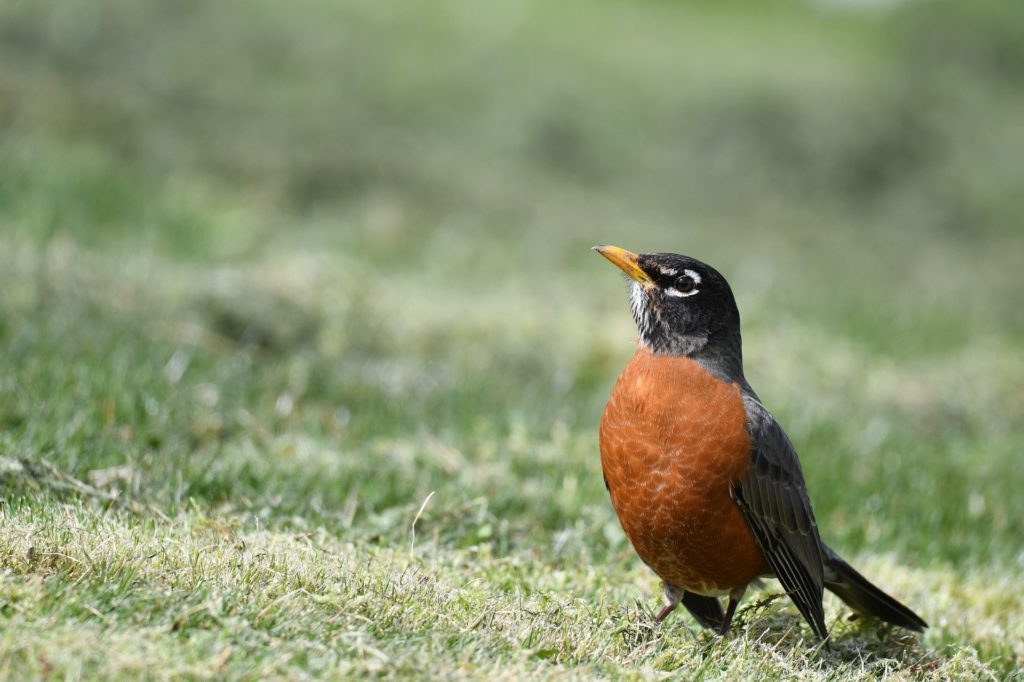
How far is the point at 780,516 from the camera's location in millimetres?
4043

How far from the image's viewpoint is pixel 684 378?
4027 mm

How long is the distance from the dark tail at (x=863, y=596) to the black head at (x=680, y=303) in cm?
94

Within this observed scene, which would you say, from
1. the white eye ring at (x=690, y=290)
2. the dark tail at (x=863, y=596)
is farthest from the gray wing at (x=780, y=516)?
the white eye ring at (x=690, y=290)

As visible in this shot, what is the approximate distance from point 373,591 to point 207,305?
15.2 feet

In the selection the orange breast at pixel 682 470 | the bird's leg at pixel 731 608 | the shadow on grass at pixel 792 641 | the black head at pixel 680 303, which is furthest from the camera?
the black head at pixel 680 303

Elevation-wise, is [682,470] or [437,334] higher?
[682,470]

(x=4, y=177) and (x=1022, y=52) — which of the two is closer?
(x=4, y=177)

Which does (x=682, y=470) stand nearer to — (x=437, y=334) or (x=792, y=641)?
(x=792, y=641)

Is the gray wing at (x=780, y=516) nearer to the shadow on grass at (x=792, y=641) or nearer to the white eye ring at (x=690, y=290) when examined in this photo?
the shadow on grass at (x=792, y=641)

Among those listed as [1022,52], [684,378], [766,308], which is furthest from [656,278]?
[1022,52]

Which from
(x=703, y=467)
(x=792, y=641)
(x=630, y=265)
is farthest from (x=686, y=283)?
(x=792, y=641)

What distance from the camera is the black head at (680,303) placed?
4219 mm

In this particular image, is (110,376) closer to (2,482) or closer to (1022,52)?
(2,482)

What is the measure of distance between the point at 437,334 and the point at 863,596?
4.85 m
